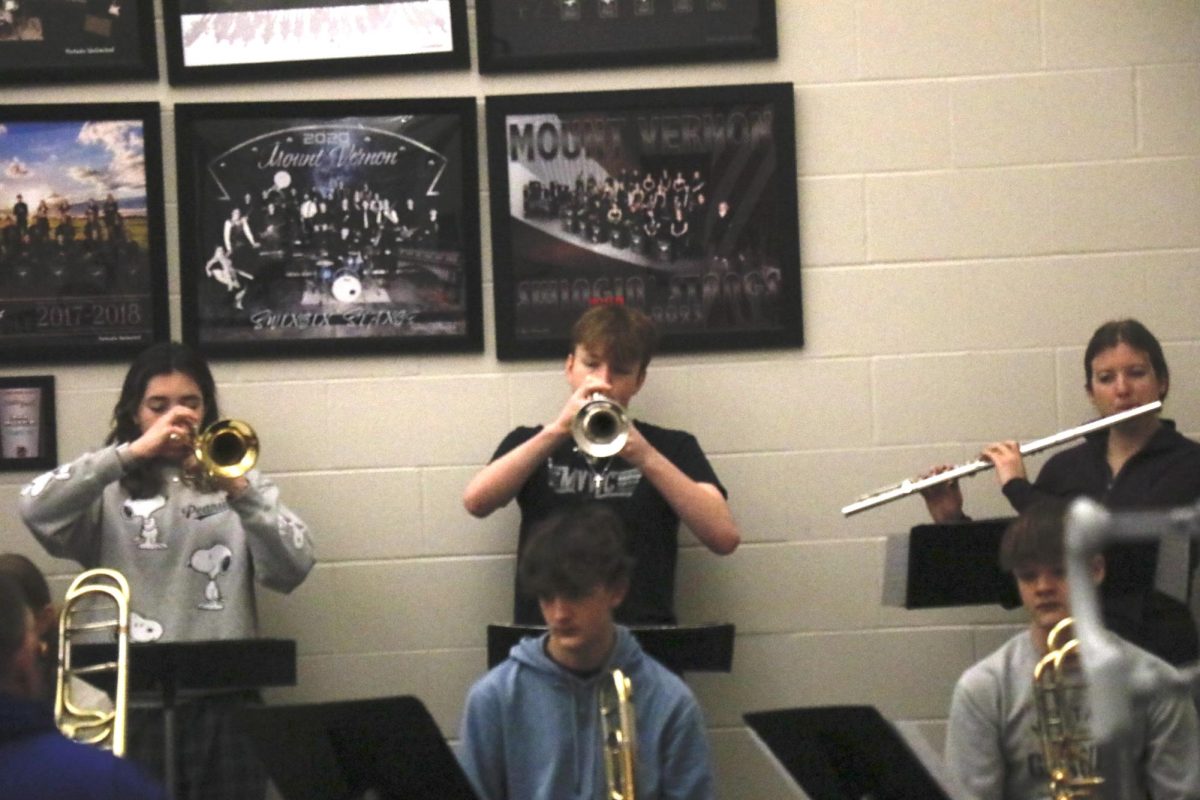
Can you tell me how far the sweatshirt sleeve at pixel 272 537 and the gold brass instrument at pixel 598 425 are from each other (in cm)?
66

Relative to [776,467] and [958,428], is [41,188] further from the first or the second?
[958,428]

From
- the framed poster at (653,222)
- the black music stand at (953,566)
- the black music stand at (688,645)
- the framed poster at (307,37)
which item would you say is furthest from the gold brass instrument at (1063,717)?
the framed poster at (307,37)

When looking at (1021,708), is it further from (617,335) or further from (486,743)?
(617,335)

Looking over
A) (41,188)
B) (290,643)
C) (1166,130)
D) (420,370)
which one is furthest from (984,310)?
(41,188)

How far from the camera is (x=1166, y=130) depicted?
4.43m

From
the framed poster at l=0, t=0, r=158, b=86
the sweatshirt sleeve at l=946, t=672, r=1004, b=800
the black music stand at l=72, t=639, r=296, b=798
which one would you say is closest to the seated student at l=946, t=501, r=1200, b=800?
the sweatshirt sleeve at l=946, t=672, r=1004, b=800

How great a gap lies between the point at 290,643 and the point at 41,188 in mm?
1514

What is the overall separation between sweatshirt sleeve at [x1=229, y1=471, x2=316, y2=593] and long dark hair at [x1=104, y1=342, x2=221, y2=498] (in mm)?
225

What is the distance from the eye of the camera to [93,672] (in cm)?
347

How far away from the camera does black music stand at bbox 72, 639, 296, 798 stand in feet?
11.3

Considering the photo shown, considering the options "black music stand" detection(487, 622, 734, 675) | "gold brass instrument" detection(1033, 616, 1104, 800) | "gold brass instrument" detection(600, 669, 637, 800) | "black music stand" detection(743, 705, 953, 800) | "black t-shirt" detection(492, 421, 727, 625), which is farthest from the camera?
"black t-shirt" detection(492, 421, 727, 625)

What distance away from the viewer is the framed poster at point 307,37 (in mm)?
4395

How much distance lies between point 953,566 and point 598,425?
81cm

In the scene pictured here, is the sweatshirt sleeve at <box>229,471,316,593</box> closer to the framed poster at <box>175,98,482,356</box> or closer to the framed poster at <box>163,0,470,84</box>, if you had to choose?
the framed poster at <box>175,98,482,356</box>
